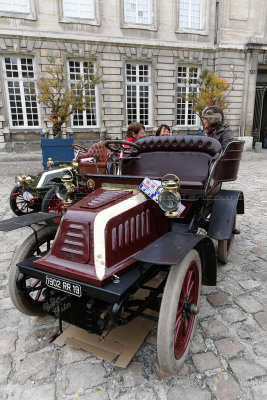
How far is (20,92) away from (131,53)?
6520mm

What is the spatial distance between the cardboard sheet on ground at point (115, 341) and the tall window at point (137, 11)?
55.1 ft

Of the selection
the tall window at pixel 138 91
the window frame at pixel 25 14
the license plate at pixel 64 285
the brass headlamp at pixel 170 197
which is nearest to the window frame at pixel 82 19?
the window frame at pixel 25 14

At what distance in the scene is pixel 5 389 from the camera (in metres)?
1.95

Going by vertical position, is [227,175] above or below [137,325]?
above

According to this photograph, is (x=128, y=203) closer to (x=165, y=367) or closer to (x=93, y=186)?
(x=93, y=186)

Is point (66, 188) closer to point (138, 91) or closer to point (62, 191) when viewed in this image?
point (62, 191)

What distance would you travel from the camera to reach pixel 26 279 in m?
2.47

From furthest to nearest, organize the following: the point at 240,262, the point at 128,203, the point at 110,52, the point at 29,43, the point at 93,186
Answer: the point at 110,52
the point at 29,43
the point at 240,262
the point at 93,186
the point at 128,203

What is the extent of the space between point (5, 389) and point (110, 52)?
16050mm

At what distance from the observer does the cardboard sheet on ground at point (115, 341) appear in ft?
7.14

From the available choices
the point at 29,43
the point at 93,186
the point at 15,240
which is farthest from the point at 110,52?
the point at 93,186

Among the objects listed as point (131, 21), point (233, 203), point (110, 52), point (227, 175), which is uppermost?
point (131, 21)

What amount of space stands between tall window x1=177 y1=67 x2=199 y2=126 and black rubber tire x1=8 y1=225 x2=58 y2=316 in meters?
15.6

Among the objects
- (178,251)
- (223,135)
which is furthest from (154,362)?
(223,135)
